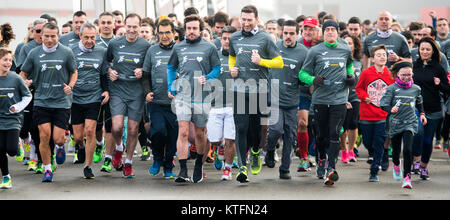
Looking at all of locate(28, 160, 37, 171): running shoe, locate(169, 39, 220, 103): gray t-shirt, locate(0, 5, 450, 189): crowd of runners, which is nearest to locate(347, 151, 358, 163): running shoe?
locate(0, 5, 450, 189): crowd of runners

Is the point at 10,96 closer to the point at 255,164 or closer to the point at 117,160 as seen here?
the point at 117,160

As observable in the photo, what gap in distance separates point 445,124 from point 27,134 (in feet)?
21.9

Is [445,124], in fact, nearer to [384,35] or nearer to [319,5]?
[384,35]

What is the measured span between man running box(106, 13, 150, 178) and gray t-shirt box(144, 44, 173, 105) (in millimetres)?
214

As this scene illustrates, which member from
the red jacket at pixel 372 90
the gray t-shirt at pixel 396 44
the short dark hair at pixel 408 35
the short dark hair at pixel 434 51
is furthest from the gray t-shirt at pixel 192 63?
the short dark hair at pixel 408 35

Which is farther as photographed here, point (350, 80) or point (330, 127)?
point (330, 127)

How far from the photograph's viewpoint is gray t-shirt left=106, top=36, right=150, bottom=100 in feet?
39.2

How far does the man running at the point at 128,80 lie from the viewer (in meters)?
11.9

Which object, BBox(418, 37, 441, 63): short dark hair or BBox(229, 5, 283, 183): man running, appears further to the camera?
BBox(418, 37, 441, 63): short dark hair

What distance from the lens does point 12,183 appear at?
11219mm

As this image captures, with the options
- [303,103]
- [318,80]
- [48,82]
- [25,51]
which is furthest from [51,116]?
[303,103]

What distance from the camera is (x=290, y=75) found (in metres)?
12.2

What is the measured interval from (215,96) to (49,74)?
7.31 feet

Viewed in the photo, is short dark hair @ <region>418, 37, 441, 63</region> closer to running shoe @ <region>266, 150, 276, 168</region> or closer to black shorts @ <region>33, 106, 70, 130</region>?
running shoe @ <region>266, 150, 276, 168</region>
